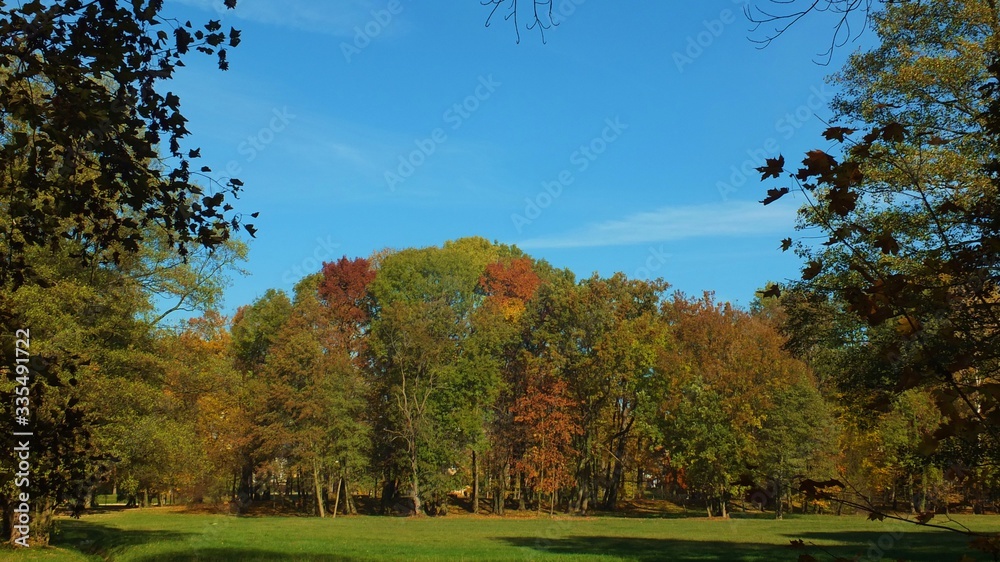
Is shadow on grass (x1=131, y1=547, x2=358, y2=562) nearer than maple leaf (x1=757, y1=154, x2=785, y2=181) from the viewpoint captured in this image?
No

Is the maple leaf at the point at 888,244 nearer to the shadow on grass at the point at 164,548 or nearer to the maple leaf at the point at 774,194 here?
the maple leaf at the point at 774,194

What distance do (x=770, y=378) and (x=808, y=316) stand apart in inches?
1132

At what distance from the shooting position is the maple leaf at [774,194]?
3311 millimetres

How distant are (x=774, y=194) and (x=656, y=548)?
2200cm

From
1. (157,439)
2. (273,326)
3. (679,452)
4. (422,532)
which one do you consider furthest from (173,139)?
(273,326)

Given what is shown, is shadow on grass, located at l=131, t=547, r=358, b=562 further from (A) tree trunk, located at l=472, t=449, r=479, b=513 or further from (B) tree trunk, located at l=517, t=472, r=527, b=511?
(B) tree trunk, located at l=517, t=472, r=527, b=511

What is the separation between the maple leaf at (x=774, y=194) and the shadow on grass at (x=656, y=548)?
17.0 metres

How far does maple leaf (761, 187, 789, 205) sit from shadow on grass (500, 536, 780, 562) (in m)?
17.0

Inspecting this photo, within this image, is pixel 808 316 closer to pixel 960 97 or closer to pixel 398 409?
pixel 960 97

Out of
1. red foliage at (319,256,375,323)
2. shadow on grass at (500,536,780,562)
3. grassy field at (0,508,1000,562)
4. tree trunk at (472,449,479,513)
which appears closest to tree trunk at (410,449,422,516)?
tree trunk at (472,449,479,513)

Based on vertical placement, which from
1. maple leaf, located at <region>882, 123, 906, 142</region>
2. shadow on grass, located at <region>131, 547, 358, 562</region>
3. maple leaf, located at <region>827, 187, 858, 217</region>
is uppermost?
maple leaf, located at <region>882, 123, 906, 142</region>

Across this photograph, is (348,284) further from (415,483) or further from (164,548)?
(164,548)

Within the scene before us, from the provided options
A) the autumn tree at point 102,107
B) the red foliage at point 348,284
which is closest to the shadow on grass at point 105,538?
the autumn tree at point 102,107

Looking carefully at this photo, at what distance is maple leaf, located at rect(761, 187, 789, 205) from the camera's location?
3311mm
